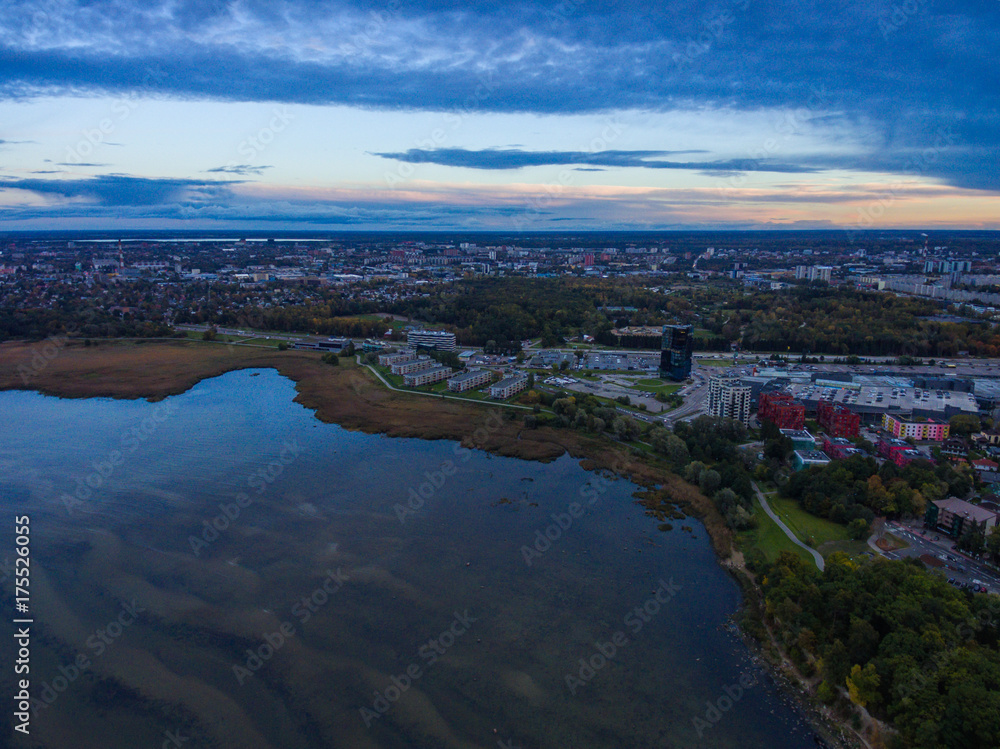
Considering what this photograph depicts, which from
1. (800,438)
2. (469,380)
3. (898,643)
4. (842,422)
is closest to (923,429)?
(842,422)

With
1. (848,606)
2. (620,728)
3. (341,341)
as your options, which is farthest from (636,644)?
(341,341)

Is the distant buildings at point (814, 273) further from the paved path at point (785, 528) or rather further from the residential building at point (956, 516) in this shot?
the residential building at point (956, 516)

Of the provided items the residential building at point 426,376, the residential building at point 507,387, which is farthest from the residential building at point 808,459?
the residential building at point 426,376

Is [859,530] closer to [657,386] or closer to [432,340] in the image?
[657,386]

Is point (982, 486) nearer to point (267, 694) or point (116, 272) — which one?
point (267, 694)

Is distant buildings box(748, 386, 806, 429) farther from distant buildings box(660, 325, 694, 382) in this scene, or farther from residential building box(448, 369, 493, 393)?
residential building box(448, 369, 493, 393)

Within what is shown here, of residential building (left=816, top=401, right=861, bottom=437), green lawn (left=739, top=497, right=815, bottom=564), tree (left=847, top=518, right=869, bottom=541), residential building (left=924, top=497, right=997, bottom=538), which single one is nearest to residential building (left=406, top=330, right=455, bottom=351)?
residential building (left=816, top=401, right=861, bottom=437)
